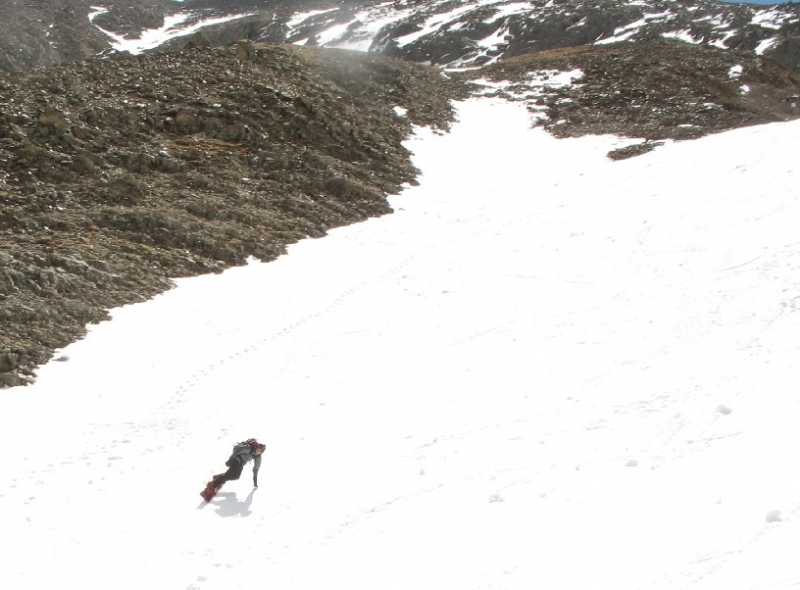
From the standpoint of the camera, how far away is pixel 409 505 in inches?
385

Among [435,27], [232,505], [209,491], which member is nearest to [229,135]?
[209,491]

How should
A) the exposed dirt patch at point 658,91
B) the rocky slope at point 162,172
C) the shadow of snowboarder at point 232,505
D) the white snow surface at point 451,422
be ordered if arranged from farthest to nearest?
the exposed dirt patch at point 658,91
the rocky slope at point 162,172
the shadow of snowboarder at point 232,505
the white snow surface at point 451,422

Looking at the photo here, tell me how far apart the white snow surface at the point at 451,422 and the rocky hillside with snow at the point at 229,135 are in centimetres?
219

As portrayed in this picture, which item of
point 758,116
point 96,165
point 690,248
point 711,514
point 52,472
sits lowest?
point 758,116

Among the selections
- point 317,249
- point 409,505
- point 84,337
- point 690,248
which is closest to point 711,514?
point 409,505

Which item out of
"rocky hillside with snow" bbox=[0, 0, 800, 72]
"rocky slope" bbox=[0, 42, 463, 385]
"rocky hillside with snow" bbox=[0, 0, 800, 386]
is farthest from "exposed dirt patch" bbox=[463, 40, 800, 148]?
"rocky slope" bbox=[0, 42, 463, 385]

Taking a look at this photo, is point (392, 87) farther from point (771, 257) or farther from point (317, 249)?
point (771, 257)

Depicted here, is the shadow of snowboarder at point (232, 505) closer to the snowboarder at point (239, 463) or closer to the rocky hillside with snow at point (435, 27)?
the snowboarder at point (239, 463)

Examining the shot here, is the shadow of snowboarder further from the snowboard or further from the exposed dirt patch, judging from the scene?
the exposed dirt patch

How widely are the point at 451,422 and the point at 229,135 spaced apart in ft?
77.6

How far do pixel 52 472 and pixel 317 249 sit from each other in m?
14.5

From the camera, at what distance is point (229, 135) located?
3052 centimetres

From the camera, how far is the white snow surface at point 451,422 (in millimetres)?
8133

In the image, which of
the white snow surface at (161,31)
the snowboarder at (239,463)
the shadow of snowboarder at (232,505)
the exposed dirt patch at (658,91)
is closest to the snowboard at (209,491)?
the snowboarder at (239,463)
